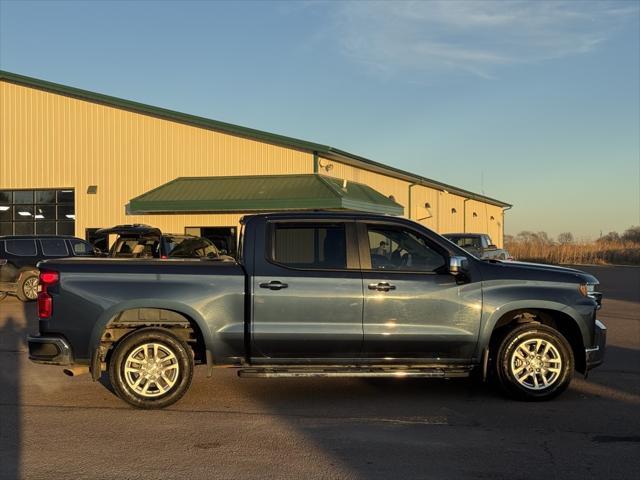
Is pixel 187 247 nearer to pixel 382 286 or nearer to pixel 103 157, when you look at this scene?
pixel 382 286

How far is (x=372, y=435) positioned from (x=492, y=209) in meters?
54.1

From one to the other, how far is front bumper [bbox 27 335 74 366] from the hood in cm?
439

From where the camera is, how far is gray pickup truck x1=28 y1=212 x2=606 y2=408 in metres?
6.77

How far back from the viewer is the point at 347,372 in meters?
6.81

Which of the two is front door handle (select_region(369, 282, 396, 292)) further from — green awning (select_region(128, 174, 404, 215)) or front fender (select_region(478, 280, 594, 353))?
green awning (select_region(128, 174, 404, 215))

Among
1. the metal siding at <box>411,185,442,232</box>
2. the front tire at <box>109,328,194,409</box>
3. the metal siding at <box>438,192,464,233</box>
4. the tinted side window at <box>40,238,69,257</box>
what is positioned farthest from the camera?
the metal siding at <box>438,192,464,233</box>

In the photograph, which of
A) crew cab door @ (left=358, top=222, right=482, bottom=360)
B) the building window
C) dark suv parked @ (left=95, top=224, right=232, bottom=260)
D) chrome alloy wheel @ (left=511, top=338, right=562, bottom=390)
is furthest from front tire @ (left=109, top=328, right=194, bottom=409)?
the building window

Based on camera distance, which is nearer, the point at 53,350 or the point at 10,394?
the point at 53,350

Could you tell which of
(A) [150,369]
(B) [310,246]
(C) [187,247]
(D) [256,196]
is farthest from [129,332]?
(D) [256,196]

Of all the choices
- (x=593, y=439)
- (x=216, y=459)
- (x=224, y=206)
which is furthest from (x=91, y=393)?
(x=224, y=206)

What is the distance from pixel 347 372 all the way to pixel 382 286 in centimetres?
96

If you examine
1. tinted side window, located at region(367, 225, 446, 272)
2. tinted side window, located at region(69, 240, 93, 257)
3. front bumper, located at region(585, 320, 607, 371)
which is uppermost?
tinted side window, located at region(69, 240, 93, 257)

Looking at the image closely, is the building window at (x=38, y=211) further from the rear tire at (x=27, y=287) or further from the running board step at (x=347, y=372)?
the running board step at (x=347, y=372)

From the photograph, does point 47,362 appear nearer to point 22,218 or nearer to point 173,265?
point 173,265
